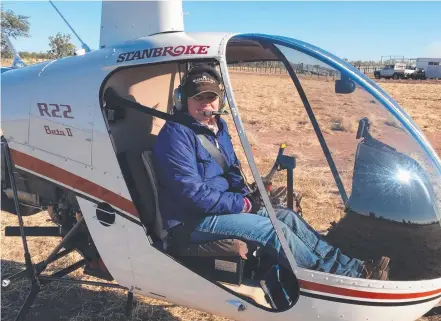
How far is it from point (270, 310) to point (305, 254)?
15.2 inches

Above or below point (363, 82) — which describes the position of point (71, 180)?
below

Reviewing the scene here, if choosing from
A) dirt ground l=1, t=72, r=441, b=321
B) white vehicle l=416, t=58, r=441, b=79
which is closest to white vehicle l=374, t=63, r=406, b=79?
white vehicle l=416, t=58, r=441, b=79

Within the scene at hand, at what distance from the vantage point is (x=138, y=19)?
11.1 feet

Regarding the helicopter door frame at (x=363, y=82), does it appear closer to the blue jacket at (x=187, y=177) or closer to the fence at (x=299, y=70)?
the fence at (x=299, y=70)

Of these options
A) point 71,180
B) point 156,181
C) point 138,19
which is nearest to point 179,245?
point 156,181

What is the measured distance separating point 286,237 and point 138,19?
2.01 metres

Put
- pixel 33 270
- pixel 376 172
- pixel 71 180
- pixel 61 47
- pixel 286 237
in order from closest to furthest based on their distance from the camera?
pixel 286 237, pixel 376 172, pixel 71 180, pixel 33 270, pixel 61 47

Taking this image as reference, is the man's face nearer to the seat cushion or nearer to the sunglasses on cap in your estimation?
the sunglasses on cap

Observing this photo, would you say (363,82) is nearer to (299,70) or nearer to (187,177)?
(299,70)

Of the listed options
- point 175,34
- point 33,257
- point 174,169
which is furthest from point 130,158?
point 33,257

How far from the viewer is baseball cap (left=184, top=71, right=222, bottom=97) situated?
2.75 m

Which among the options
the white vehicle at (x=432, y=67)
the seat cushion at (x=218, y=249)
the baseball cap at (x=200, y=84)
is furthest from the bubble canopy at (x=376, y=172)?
the white vehicle at (x=432, y=67)

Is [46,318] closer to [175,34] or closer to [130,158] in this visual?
[130,158]

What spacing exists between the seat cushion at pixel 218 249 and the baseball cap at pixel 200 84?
36.3 inches
